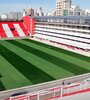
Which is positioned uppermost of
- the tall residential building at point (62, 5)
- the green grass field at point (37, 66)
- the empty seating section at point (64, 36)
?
the tall residential building at point (62, 5)

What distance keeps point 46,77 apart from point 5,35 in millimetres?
35141

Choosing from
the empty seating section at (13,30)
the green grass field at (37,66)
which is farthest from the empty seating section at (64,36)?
the empty seating section at (13,30)

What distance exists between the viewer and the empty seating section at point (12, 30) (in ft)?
187

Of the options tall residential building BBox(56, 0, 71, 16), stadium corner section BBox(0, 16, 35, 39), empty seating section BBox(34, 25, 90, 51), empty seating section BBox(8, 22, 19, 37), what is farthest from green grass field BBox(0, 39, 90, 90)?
tall residential building BBox(56, 0, 71, 16)

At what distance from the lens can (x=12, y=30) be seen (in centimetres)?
5956

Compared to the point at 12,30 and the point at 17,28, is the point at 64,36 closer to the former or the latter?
the point at 17,28

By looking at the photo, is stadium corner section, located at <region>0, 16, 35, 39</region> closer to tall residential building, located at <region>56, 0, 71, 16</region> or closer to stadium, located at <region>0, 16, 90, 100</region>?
stadium, located at <region>0, 16, 90, 100</region>

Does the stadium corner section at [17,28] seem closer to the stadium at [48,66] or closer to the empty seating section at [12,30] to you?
the empty seating section at [12,30]

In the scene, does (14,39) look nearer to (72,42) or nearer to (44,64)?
(72,42)

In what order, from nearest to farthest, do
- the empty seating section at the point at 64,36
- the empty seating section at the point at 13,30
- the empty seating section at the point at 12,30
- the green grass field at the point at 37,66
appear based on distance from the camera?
the green grass field at the point at 37,66 → the empty seating section at the point at 64,36 → the empty seating section at the point at 12,30 → the empty seating section at the point at 13,30

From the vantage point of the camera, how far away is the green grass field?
2305 cm

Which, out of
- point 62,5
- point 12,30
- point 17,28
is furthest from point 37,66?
point 62,5

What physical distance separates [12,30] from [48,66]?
33.6 metres

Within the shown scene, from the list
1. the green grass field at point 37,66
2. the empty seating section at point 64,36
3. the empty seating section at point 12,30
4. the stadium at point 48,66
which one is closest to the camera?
the stadium at point 48,66
